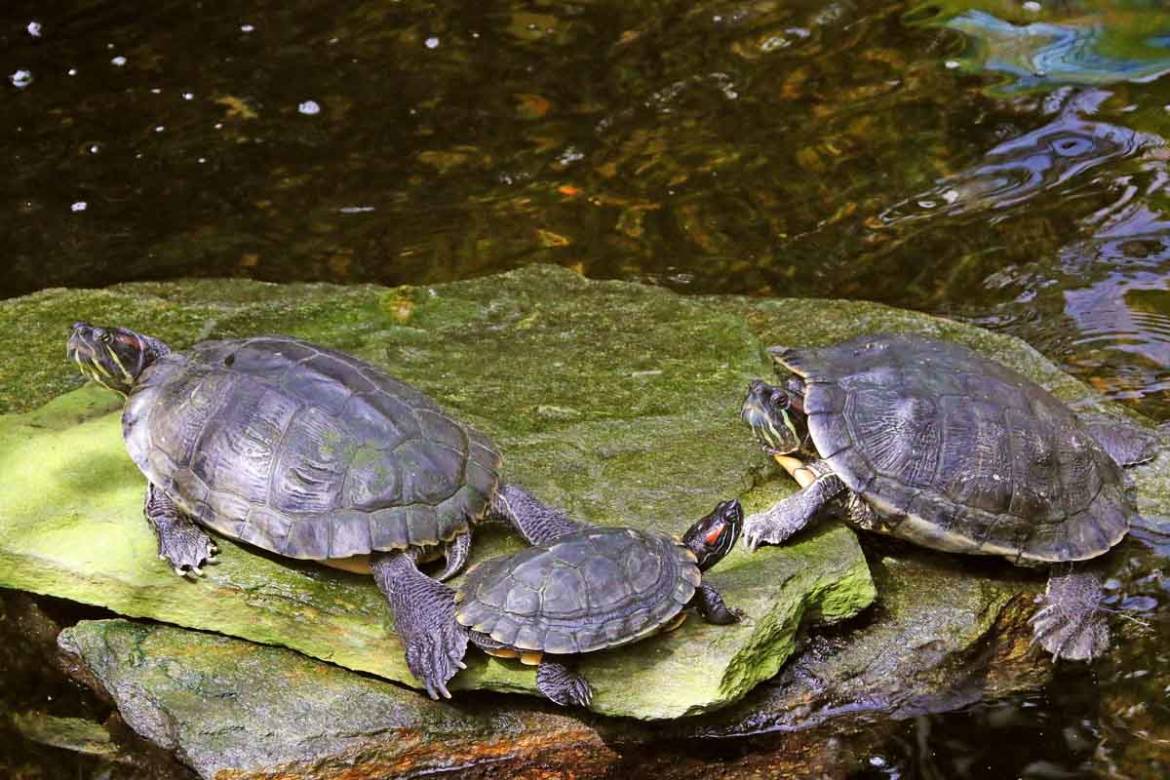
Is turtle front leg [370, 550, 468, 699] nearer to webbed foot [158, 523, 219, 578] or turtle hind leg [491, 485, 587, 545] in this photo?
turtle hind leg [491, 485, 587, 545]

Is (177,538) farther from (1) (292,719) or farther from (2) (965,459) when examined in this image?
(2) (965,459)

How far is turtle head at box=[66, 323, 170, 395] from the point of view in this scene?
17.2 feet

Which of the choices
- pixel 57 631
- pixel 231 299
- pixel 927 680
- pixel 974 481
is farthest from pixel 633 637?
pixel 231 299

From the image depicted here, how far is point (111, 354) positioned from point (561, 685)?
8.03 ft

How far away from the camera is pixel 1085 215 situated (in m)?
8.42

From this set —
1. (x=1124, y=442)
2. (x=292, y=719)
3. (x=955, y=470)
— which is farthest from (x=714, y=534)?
(x=1124, y=442)

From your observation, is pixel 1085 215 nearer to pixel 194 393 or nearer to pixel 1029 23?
pixel 1029 23

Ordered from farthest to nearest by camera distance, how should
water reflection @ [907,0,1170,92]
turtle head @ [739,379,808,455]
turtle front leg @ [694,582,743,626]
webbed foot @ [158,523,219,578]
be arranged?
1. water reflection @ [907,0,1170,92]
2. turtle head @ [739,379,808,455]
3. webbed foot @ [158,523,219,578]
4. turtle front leg @ [694,582,743,626]

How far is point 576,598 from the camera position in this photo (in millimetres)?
4285

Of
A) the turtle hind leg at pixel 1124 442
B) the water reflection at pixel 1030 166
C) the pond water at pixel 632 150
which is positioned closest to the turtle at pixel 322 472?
the turtle hind leg at pixel 1124 442

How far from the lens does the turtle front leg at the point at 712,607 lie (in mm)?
4551

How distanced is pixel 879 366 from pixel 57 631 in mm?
3604

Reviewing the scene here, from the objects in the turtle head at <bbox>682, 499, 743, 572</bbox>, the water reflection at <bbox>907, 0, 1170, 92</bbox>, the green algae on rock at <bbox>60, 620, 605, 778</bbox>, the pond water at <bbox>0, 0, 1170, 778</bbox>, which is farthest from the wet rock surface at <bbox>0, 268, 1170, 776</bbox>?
the water reflection at <bbox>907, 0, 1170, 92</bbox>

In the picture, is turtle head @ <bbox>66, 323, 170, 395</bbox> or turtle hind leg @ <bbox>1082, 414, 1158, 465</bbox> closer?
turtle head @ <bbox>66, 323, 170, 395</bbox>
